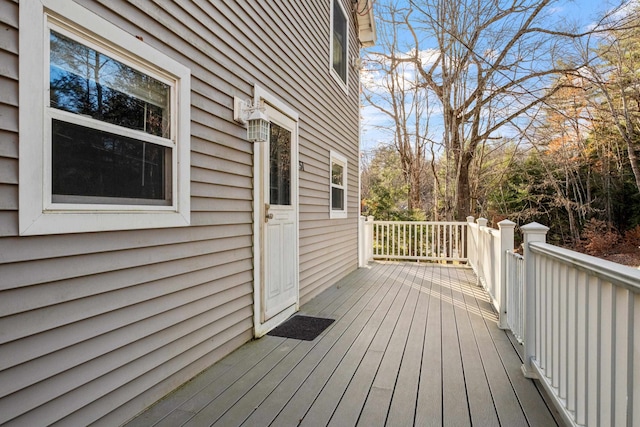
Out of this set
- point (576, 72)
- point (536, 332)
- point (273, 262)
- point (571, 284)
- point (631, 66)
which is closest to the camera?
point (571, 284)

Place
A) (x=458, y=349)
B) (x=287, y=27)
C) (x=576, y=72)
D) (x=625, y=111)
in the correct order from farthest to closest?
(x=625, y=111), (x=576, y=72), (x=287, y=27), (x=458, y=349)

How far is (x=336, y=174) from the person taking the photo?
578 cm

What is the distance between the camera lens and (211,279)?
248 centimetres

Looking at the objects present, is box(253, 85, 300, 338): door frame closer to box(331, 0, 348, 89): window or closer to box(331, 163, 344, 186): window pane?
box(331, 163, 344, 186): window pane

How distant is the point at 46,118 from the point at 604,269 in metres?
2.21

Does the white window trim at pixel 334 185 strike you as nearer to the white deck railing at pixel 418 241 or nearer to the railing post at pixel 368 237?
the railing post at pixel 368 237

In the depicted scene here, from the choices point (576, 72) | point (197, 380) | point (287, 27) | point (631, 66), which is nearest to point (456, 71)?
point (576, 72)

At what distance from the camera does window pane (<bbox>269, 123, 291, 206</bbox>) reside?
343 cm

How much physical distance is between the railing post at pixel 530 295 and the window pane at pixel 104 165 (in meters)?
2.31

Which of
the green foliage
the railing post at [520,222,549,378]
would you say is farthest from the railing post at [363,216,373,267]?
the railing post at [520,222,549,378]

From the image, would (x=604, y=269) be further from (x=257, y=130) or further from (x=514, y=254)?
(x=257, y=130)

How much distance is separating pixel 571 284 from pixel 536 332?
776 mm

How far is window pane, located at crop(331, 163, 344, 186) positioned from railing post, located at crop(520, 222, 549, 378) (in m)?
3.49

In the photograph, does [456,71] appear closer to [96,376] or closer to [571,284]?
[571,284]
